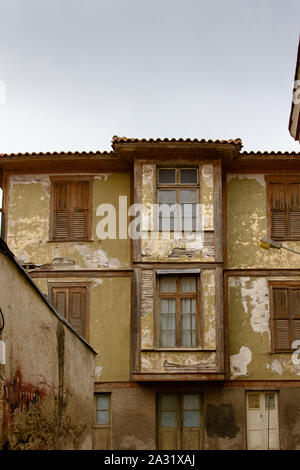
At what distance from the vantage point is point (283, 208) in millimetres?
20031

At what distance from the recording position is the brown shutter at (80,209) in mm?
19875

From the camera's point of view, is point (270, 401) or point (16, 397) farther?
point (270, 401)

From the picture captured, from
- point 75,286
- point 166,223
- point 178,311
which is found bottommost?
point 178,311

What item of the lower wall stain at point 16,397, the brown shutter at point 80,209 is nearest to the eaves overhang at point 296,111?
the lower wall stain at point 16,397

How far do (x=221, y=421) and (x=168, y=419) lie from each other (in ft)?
4.62

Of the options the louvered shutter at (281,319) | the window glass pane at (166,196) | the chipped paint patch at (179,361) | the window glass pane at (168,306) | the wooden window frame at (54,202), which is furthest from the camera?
the wooden window frame at (54,202)

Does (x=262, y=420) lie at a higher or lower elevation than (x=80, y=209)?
lower

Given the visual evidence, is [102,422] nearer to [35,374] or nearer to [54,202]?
[54,202]

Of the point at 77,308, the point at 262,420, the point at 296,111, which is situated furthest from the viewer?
the point at 77,308

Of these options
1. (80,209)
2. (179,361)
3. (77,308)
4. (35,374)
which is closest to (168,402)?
(179,361)

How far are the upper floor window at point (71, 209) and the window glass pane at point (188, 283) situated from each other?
3.02 metres

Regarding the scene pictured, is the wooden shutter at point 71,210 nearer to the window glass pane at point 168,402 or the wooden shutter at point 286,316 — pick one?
the window glass pane at point 168,402
